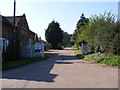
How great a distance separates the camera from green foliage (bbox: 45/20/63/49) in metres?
66.5

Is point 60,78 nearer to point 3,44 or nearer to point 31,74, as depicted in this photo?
point 31,74

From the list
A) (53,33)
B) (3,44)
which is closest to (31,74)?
(3,44)

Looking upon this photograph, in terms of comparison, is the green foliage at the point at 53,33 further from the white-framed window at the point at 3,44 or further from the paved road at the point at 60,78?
the paved road at the point at 60,78

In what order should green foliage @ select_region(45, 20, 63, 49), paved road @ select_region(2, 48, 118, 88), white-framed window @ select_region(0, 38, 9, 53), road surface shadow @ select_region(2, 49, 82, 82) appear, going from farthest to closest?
1. green foliage @ select_region(45, 20, 63, 49)
2. white-framed window @ select_region(0, 38, 9, 53)
3. road surface shadow @ select_region(2, 49, 82, 82)
4. paved road @ select_region(2, 48, 118, 88)

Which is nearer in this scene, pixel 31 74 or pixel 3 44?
pixel 31 74

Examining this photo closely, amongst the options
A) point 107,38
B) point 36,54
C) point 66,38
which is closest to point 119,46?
point 107,38

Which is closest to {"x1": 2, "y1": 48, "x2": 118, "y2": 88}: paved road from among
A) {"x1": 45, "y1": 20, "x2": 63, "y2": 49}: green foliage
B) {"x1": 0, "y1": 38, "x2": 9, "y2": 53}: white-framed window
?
{"x1": 0, "y1": 38, "x2": 9, "y2": 53}: white-framed window

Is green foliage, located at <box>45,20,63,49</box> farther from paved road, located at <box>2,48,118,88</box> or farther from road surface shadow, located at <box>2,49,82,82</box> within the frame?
paved road, located at <box>2,48,118,88</box>

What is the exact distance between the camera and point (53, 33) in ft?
218

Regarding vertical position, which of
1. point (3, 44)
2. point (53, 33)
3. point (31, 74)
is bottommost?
point (31, 74)

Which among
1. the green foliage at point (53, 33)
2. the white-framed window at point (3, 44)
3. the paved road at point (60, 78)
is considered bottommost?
the paved road at point (60, 78)

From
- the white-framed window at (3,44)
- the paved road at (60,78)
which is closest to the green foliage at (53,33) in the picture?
the white-framed window at (3,44)

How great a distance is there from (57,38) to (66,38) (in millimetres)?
80826

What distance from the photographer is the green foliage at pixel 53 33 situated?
218 feet
